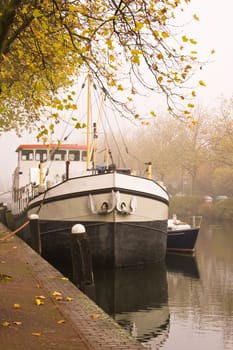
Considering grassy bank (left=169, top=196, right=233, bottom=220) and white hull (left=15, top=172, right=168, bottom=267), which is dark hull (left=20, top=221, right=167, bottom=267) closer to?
white hull (left=15, top=172, right=168, bottom=267)

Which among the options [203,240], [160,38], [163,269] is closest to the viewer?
[160,38]

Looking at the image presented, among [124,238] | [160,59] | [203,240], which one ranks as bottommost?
[203,240]

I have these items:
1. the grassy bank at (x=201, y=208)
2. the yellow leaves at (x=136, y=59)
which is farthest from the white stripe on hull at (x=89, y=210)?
the grassy bank at (x=201, y=208)

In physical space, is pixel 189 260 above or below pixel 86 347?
below

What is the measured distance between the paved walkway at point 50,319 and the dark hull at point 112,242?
5342 mm

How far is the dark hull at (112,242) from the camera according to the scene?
16.0m

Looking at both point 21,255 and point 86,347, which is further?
point 21,255

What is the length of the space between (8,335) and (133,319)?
5.82 m

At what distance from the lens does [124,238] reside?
16.2 m

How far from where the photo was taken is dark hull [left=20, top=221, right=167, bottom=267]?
52.3 feet

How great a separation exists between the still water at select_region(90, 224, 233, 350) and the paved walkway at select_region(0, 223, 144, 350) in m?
1.66

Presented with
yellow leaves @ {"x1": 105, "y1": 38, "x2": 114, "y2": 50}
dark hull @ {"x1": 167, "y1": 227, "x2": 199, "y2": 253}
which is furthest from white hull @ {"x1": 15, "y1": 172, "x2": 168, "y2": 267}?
yellow leaves @ {"x1": 105, "y1": 38, "x2": 114, "y2": 50}

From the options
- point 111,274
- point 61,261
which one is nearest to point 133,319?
point 111,274

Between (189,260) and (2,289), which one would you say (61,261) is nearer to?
(189,260)
